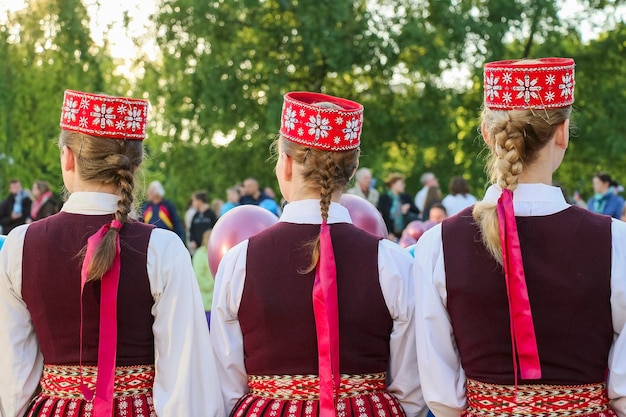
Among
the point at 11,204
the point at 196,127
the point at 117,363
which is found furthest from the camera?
the point at 196,127

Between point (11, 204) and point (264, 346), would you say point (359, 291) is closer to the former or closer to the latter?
point (264, 346)

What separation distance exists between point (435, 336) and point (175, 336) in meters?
0.79

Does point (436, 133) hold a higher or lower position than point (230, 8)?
lower

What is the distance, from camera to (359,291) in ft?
9.96

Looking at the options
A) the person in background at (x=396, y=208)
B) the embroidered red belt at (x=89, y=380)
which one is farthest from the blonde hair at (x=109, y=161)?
the person in background at (x=396, y=208)

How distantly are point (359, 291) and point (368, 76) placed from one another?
49.3 ft

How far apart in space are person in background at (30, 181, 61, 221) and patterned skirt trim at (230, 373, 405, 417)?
31.2 ft

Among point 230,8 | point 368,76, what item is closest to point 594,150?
point 368,76

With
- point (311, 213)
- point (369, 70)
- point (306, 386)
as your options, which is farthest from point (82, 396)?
point (369, 70)

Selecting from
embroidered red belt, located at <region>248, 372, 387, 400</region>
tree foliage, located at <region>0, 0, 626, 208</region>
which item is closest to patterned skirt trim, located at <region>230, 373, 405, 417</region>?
embroidered red belt, located at <region>248, 372, 387, 400</region>

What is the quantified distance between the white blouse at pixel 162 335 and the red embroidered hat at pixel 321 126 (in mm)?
507

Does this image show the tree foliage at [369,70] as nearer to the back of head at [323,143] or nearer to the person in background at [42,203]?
the person in background at [42,203]

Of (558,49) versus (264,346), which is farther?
(558,49)

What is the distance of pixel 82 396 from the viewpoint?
3.04 meters
